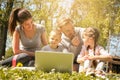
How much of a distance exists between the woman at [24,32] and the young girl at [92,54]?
105cm

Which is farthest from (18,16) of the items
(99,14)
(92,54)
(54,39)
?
(99,14)

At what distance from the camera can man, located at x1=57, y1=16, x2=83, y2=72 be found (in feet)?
18.6

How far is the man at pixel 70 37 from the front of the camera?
5.68 metres

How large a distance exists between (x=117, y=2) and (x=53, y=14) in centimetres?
462

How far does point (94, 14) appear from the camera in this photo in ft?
86.4

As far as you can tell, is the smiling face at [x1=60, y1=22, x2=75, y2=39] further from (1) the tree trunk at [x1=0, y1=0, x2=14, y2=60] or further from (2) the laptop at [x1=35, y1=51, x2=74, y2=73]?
(1) the tree trunk at [x1=0, y1=0, x2=14, y2=60]

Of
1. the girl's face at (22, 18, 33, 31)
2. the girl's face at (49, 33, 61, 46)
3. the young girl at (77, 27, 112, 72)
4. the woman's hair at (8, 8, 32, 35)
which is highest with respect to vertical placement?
the woman's hair at (8, 8, 32, 35)

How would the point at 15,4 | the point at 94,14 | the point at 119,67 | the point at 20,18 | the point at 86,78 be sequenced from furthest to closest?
the point at 94,14 → the point at 15,4 → the point at 119,67 → the point at 20,18 → the point at 86,78

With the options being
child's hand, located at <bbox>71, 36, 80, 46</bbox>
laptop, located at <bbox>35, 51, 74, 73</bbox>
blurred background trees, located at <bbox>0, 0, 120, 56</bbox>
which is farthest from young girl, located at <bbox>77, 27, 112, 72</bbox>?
blurred background trees, located at <bbox>0, 0, 120, 56</bbox>

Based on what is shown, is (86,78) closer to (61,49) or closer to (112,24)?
(61,49)

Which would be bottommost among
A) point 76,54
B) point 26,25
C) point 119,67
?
point 119,67

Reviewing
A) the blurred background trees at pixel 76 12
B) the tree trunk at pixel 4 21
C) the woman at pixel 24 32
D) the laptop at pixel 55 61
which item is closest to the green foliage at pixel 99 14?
the blurred background trees at pixel 76 12

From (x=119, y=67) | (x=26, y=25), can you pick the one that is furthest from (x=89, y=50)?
(x=119, y=67)

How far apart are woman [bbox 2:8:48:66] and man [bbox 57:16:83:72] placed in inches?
25.6
